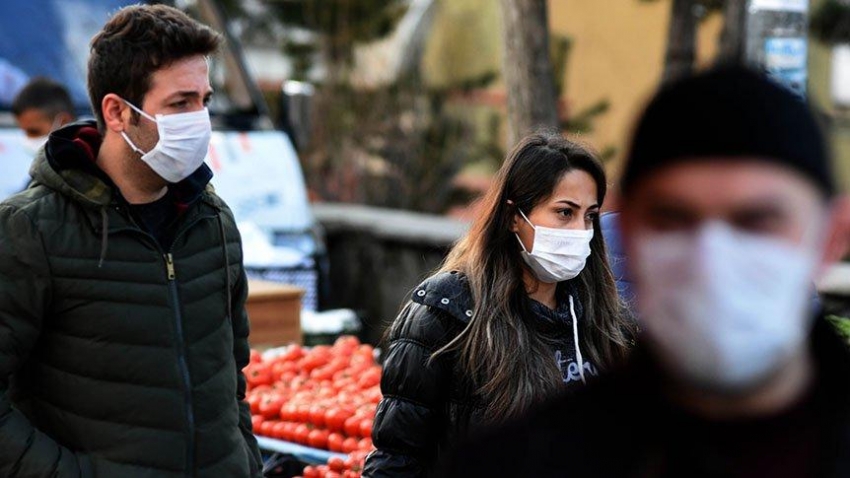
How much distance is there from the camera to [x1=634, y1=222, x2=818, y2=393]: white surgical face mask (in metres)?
1.45

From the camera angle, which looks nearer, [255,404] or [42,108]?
[255,404]

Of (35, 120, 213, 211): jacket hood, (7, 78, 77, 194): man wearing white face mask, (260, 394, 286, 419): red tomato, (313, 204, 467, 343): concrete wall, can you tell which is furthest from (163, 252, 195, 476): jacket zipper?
(313, 204, 467, 343): concrete wall

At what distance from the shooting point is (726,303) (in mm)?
1453

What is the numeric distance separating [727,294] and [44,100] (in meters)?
6.57

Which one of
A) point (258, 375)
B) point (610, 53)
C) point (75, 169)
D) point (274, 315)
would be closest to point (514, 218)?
point (75, 169)

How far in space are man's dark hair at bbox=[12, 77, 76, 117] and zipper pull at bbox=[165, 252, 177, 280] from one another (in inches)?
175

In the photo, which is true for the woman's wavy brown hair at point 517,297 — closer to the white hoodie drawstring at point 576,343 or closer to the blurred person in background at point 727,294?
the white hoodie drawstring at point 576,343

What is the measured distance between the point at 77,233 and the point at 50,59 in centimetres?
682

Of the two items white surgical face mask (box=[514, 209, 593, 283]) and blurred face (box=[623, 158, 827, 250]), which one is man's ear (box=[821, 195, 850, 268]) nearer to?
blurred face (box=[623, 158, 827, 250])

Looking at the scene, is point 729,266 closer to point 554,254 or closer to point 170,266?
point 170,266

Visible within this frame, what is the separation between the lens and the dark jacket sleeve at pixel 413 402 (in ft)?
11.6

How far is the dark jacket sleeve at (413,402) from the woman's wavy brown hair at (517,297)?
0.05 metres

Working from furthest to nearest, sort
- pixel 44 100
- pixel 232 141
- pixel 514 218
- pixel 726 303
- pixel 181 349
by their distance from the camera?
pixel 232 141
pixel 44 100
pixel 514 218
pixel 181 349
pixel 726 303

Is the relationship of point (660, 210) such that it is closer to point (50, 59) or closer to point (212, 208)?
point (212, 208)
